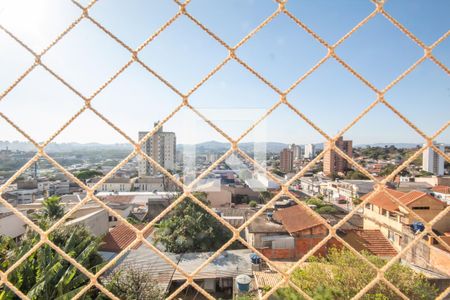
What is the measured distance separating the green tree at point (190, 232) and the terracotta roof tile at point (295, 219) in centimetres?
167

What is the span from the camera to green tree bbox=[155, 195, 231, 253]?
25.2 ft

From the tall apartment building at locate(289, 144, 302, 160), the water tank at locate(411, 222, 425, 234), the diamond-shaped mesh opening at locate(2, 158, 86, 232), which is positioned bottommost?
the diamond-shaped mesh opening at locate(2, 158, 86, 232)

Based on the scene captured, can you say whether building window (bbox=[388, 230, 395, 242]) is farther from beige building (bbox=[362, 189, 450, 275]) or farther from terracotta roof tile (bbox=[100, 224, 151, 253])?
terracotta roof tile (bbox=[100, 224, 151, 253])

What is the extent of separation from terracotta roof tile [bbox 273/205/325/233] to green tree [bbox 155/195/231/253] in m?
1.67

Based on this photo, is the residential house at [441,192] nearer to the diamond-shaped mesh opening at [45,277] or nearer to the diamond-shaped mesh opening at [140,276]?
the diamond-shaped mesh opening at [140,276]

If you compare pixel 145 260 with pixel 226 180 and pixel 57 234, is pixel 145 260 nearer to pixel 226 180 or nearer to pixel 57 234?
pixel 57 234

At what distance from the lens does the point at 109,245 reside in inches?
275

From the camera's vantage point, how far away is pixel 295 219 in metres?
7.46

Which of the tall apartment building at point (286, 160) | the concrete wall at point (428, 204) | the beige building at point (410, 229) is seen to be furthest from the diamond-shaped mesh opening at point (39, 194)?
the tall apartment building at point (286, 160)

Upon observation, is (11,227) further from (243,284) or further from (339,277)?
(339,277)

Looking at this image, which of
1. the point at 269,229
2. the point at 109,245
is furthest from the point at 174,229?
the point at 269,229

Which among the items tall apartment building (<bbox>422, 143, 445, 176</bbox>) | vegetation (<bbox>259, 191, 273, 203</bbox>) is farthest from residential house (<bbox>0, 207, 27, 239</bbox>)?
tall apartment building (<bbox>422, 143, 445, 176</bbox>)

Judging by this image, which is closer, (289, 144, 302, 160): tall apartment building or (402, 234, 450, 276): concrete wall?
(402, 234, 450, 276): concrete wall

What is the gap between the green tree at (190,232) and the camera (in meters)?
7.67
